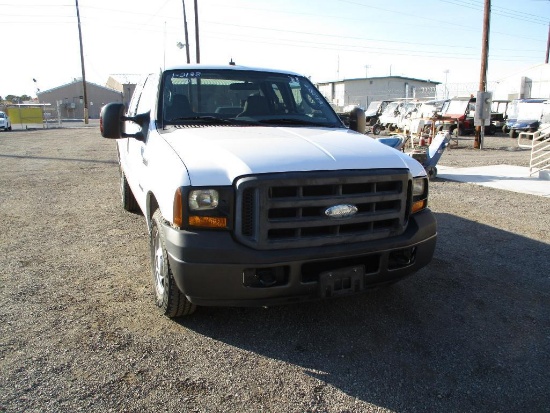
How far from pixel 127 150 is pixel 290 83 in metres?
2.27

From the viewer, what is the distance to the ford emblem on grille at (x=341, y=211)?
9.78 ft

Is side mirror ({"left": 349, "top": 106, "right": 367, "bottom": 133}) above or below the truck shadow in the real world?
above

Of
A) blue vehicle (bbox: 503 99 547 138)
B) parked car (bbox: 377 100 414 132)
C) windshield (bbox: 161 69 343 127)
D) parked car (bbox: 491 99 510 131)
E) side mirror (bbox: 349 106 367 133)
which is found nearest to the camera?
windshield (bbox: 161 69 343 127)

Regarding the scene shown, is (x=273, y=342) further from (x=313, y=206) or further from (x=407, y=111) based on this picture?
(x=407, y=111)

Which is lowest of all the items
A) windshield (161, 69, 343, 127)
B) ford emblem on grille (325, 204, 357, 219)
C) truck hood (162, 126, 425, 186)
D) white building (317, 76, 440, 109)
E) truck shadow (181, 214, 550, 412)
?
truck shadow (181, 214, 550, 412)

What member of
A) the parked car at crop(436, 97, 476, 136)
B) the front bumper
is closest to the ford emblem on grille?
the front bumper

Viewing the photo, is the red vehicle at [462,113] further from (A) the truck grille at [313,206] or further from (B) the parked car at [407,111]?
(A) the truck grille at [313,206]

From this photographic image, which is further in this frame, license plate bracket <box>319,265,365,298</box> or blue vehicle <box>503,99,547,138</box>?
blue vehicle <box>503,99,547,138</box>

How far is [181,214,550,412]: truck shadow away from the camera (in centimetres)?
272

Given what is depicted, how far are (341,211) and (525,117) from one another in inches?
959

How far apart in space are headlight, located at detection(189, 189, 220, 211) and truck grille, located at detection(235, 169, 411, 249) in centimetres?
15

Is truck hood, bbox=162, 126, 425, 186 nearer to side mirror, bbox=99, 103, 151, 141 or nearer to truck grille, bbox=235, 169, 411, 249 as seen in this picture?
truck grille, bbox=235, 169, 411, 249

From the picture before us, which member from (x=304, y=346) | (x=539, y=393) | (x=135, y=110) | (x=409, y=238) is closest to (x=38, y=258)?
(x=135, y=110)

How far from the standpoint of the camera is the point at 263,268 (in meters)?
2.89
